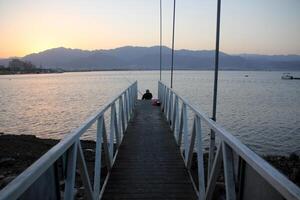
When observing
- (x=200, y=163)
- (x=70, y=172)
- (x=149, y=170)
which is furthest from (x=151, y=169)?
(x=70, y=172)

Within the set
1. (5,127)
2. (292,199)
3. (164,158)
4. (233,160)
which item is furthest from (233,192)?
(5,127)

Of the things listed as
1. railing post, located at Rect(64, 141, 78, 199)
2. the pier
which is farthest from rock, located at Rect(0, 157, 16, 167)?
railing post, located at Rect(64, 141, 78, 199)

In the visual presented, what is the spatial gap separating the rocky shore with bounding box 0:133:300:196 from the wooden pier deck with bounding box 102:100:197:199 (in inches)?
79.5

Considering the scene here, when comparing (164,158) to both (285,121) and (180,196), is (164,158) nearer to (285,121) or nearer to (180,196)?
(180,196)

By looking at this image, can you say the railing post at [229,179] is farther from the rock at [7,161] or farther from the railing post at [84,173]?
the rock at [7,161]

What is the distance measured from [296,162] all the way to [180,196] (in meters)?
10.8

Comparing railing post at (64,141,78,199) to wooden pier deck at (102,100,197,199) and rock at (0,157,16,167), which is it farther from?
rock at (0,157,16,167)

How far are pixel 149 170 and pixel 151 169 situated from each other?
0.21 feet

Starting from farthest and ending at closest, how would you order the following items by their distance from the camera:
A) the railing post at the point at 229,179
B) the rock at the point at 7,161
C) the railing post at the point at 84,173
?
1. the rock at the point at 7,161
2. the railing post at the point at 84,173
3. the railing post at the point at 229,179

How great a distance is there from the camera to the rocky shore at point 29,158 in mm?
10328

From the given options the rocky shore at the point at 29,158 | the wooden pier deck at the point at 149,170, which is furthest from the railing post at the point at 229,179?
the rocky shore at the point at 29,158

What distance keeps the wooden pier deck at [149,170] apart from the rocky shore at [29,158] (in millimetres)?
2019

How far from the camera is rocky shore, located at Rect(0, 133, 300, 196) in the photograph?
10.3 metres

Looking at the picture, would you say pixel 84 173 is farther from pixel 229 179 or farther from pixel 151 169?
pixel 151 169
